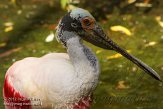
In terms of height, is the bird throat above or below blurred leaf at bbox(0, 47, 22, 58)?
above


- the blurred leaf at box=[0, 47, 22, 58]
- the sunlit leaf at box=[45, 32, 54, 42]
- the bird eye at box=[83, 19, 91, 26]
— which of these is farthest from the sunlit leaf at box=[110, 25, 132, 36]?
the bird eye at box=[83, 19, 91, 26]

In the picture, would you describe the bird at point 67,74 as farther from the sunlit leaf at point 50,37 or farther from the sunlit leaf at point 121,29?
the sunlit leaf at point 121,29

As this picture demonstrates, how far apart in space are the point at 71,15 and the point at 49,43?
3.17 m

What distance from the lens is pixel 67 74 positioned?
4488mm

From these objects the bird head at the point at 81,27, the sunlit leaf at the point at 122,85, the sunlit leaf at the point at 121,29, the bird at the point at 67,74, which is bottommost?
the sunlit leaf at the point at 122,85

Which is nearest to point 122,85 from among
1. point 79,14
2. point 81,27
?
point 81,27

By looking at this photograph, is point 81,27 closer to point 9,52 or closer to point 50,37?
point 9,52

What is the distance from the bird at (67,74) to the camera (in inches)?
176

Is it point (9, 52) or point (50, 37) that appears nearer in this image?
point (9, 52)

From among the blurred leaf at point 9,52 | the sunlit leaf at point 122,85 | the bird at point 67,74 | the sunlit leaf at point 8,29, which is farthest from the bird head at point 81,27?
the sunlit leaf at point 8,29

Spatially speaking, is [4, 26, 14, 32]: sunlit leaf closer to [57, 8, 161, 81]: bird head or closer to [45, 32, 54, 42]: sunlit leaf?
[45, 32, 54, 42]: sunlit leaf

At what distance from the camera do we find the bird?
4480 mm

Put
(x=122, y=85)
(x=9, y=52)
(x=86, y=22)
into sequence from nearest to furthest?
(x=86, y=22), (x=122, y=85), (x=9, y=52)

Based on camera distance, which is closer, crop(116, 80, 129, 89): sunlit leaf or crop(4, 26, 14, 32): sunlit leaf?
crop(116, 80, 129, 89): sunlit leaf
